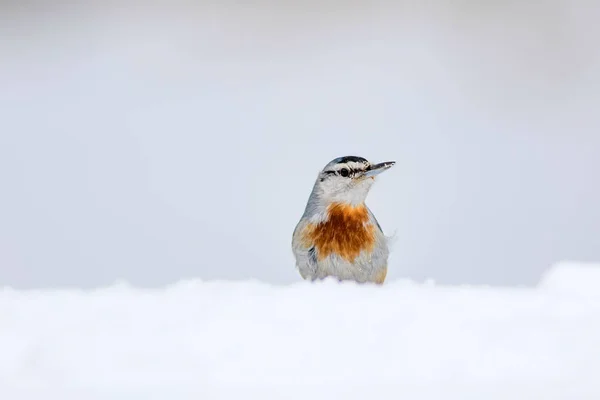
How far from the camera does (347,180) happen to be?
2.53m

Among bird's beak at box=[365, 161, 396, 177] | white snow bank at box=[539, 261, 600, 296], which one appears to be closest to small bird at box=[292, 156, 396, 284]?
bird's beak at box=[365, 161, 396, 177]

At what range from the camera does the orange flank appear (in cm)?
233

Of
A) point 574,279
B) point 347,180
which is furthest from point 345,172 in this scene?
point 574,279

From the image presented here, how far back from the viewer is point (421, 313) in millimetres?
1262

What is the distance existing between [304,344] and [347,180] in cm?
137

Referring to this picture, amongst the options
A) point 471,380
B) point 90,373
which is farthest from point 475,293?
point 90,373

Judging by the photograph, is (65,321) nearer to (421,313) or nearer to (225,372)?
(225,372)

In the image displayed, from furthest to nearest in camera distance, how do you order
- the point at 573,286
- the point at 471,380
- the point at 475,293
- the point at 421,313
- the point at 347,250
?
the point at 347,250
the point at 573,286
the point at 475,293
the point at 421,313
the point at 471,380

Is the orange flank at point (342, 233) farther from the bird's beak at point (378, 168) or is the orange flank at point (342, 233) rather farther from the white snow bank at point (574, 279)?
the white snow bank at point (574, 279)

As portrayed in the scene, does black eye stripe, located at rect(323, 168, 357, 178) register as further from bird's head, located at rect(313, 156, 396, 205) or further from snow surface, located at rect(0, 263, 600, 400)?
snow surface, located at rect(0, 263, 600, 400)

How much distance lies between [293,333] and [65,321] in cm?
36

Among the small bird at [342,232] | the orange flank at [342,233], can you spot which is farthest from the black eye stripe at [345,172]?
the orange flank at [342,233]

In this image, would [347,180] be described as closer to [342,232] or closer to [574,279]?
[342,232]

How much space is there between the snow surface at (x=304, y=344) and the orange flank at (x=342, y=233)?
907 millimetres
